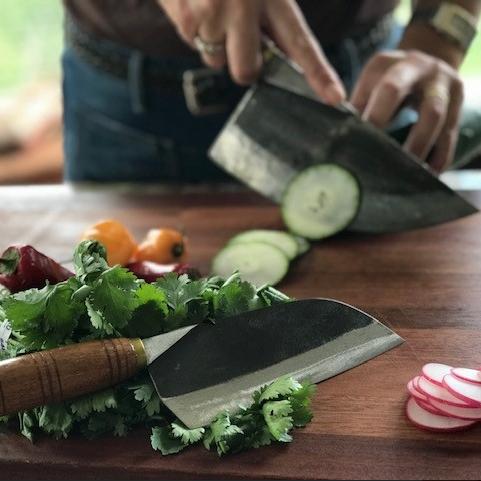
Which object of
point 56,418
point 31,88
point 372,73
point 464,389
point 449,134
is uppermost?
point 372,73

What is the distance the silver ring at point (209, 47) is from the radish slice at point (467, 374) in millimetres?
889

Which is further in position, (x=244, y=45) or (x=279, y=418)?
(x=244, y=45)

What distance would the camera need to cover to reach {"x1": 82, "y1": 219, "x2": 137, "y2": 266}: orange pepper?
5.16ft

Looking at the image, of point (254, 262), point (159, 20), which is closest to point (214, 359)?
point (254, 262)

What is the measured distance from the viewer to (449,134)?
6.08 ft

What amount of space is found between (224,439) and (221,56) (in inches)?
37.1

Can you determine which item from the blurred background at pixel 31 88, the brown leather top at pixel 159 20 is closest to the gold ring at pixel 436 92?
the brown leather top at pixel 159 20

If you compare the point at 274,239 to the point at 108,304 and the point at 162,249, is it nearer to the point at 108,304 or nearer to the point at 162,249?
the point at 162,249

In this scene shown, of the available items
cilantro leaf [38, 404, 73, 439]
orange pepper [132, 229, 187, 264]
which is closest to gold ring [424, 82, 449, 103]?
orange pepper [132, 229, 187, 264]

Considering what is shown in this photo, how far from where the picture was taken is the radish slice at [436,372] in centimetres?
112

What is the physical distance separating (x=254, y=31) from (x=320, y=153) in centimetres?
27

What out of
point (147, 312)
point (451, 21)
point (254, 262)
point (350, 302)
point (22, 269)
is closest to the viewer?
point (147, 312)

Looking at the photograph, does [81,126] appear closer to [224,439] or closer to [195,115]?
[195,115]

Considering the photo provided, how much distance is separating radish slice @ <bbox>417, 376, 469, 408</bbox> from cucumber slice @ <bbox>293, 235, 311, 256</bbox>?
0.55 meters
